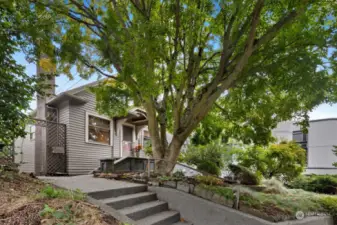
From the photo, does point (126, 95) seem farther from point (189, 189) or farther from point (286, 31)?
point (286, 31)

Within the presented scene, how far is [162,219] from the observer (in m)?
5.00

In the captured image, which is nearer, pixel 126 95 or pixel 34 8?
pixel 34 8

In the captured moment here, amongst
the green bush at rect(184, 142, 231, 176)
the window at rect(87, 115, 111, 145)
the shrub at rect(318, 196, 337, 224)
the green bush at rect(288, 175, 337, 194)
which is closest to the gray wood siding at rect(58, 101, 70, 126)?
the window at rect(87, 115, 111, 145)

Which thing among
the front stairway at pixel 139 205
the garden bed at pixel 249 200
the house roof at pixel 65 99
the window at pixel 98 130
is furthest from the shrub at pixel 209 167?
the house roof at pixel 65 99

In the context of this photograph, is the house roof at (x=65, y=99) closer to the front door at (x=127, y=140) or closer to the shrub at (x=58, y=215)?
the front door at (x=127, y=140)

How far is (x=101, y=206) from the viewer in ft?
12.7

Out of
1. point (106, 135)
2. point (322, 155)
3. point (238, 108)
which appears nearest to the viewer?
point (238, 108)


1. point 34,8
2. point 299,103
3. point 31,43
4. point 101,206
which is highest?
point 34,8

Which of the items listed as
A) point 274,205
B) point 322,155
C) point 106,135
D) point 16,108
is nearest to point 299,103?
point 274,205

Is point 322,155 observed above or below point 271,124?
below

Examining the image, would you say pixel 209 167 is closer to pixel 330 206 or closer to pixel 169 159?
pixel 169 159

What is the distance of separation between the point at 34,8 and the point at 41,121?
5561mm

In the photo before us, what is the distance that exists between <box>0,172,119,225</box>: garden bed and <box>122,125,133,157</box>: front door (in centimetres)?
984

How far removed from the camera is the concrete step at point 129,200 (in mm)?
4894
